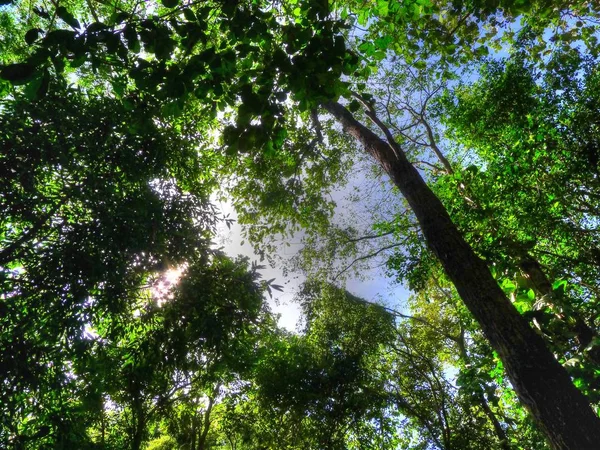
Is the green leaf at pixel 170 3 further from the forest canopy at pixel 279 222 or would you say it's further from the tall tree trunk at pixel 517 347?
the tall tree trunk at pixel 517 347

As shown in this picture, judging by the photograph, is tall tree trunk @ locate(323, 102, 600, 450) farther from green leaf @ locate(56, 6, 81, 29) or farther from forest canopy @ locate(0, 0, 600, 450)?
green leaf @ locate(56, 6, 81, 29)

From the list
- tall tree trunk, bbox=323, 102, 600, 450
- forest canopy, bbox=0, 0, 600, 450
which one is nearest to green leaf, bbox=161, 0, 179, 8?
forest canopy, bbox=0, 0, 600, 450

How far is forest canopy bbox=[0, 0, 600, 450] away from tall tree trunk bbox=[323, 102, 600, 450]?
0.02 meters

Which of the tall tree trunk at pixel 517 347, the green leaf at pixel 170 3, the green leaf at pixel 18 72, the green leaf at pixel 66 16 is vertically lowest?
the tall tree trunk at pixel 517 347

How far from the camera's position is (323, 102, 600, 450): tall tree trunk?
2.96 meters

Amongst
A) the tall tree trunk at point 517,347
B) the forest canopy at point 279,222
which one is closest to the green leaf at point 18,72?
the forest canopy at point 279,222

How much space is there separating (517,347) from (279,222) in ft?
23.0

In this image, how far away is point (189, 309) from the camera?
671 centimetres

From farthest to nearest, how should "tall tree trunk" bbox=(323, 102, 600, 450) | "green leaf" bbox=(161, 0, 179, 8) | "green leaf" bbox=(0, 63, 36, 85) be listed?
"tall tree trunk" bbox=(323, 102, 600, 450)
"green leaf" bbox=(161, 0, 179, 8)
"green leaf" bbox=(0, 63, 36, 85)

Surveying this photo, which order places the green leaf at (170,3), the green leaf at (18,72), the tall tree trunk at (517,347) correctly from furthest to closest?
1. the tall tree trunk at (517,347)
2. the green leaf at (170,3)
3. the green leaf at (18,72)

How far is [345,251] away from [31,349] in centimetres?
784

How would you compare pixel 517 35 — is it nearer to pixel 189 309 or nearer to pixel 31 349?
pixel 189 309

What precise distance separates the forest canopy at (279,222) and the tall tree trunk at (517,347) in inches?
0.8

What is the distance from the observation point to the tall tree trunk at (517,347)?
2957 millimetres
